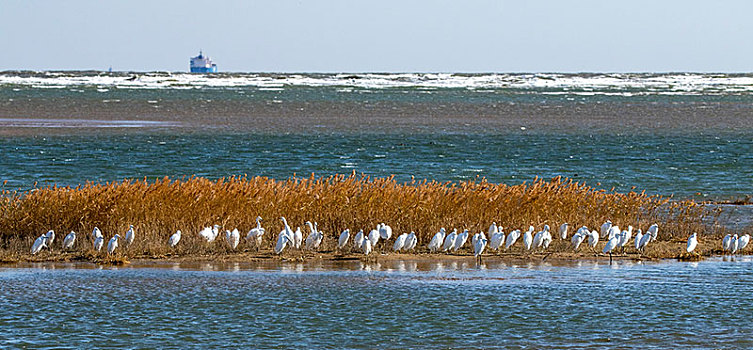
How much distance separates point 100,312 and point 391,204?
904cm

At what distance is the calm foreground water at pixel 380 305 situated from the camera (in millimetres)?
16406

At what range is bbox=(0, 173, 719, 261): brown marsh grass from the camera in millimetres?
24445

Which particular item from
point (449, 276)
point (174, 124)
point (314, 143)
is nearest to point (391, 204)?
point (449, 276)

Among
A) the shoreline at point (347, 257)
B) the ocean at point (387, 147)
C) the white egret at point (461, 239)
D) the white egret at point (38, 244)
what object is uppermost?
the white egret at point (461, 239)

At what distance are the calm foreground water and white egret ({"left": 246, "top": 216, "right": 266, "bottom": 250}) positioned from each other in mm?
1094

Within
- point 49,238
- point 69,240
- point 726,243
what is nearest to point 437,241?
point 726,243

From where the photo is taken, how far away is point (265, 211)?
2547 centimetres

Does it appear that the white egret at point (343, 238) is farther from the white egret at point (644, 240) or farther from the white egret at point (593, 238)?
the white egret at point (644, 240)

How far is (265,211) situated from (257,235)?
1.61m

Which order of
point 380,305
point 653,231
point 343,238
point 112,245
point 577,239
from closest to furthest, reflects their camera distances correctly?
point 380,305 → point 112,245 → point 343,238 → point 577,239 → point 653,231

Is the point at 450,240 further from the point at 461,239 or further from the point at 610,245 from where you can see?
the point at 610,245

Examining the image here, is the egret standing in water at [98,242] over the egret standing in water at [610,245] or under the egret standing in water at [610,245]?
under

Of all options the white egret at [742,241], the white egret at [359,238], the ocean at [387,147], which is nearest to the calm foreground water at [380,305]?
the white egret at [359,238]

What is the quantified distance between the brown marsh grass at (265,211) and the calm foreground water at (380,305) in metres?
2.10
